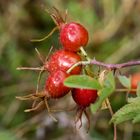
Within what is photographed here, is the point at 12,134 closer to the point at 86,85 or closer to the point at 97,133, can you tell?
the point at 97,133

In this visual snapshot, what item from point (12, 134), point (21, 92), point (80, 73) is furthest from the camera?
point (21, 92)

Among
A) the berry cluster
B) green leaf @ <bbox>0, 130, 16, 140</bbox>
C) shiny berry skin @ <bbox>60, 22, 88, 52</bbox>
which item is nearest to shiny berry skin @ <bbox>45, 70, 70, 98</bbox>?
the berry cluster

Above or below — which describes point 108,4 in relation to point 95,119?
above

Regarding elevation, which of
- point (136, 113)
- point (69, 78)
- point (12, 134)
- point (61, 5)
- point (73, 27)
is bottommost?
point (12, 134)

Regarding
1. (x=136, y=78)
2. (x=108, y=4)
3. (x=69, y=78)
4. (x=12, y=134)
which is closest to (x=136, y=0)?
(x=108, y=4)

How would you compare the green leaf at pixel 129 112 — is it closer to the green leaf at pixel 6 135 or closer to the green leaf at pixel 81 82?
the green leaf at pixel 81 82

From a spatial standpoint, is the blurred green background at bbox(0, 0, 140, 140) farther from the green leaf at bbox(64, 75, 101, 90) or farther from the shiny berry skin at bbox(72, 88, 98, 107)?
the green leaf at bbox(64, 75, 101, 90)

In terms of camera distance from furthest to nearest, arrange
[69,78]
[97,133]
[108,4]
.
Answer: [108,4] < [97,133] < [69,78]
